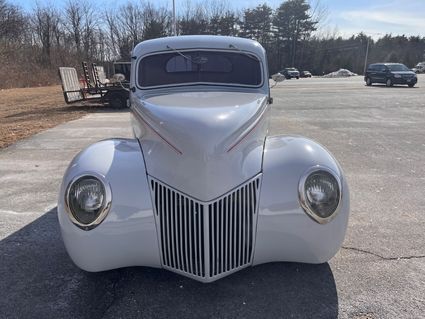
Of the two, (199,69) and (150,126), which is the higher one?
(199,69)

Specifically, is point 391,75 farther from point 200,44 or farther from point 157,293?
point 157,293

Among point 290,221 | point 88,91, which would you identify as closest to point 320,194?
point 290,221

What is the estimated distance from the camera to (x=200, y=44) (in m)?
4.89

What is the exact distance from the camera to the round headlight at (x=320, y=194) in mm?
2910

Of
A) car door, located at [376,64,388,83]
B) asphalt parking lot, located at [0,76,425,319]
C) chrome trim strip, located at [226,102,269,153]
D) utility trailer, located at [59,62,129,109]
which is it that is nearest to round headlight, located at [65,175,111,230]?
asphalt parking lot, located at [0,76,425,319]

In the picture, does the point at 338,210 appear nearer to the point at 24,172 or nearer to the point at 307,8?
the point at 24,172

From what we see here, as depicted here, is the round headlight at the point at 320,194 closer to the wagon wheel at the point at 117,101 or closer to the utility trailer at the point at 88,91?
the utility trailer at the point at 88,91

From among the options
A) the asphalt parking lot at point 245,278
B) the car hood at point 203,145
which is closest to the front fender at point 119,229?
the car hood at point 203,145

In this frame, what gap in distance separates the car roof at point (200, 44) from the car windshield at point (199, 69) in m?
0.09

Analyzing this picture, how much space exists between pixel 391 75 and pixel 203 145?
3021 cm

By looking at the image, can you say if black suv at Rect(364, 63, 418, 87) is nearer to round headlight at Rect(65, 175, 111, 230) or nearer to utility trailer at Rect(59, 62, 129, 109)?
utility trailer at Rect(59, 62, 129, 109)

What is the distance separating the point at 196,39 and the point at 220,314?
11.2ft

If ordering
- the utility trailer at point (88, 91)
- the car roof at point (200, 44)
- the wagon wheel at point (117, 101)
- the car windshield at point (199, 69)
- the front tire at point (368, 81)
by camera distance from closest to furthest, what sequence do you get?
1. the car windshield at point (199, 69)
2. the car roof at point (200, 44)
3. the utility trailer at point (88, 91)
4. the wagon wheel at point (117, 101)
5. the front tire at point (368, 81)

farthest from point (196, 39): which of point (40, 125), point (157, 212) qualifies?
point (40, 125)
